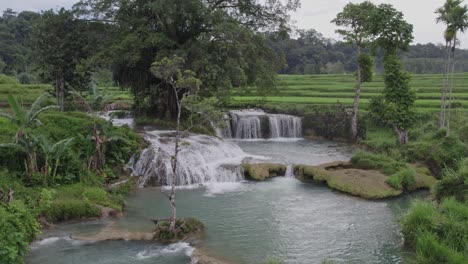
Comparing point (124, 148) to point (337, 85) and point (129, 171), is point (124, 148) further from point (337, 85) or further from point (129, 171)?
point (337, 85)

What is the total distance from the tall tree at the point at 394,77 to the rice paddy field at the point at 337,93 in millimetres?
5959

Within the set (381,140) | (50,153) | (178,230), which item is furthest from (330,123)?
(178,230)

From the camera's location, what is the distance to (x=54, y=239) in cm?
1145

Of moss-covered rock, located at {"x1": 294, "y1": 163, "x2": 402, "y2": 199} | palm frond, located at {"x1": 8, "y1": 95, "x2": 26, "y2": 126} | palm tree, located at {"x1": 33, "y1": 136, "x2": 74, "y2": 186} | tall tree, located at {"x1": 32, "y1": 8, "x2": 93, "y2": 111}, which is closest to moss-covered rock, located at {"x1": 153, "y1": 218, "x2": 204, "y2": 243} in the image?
palm tree, located at {"x1": 33, "y1": 136, "x2": 74, "y2": 186}

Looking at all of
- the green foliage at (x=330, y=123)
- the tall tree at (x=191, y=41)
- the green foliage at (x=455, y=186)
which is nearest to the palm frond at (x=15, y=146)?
the tall tree at (x=191, y=41)

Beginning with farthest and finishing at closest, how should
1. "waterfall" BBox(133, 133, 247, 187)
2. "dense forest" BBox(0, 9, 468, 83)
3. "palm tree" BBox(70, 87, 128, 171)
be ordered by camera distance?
1. "dense forest" BBox(0, 9, 468, 83)
2. "waterfall" BBox(133, 133, 247, 187)
3. "palm tree" BBox(70, 87, 128, 171)

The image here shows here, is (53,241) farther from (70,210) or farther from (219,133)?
(219,133)

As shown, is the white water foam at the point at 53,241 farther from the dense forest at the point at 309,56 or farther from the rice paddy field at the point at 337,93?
the dense forest at the point at 309,56

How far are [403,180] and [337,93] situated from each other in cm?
2200

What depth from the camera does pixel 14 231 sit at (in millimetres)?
8406

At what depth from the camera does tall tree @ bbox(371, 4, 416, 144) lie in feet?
77.6

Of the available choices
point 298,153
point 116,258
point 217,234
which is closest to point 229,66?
point 298,153

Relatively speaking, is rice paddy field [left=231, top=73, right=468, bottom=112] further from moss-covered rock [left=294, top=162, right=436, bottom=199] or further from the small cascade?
moss-covered rock [left=294, top=162, right=436, bottom=199]

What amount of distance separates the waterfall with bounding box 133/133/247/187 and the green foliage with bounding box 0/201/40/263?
780 cm
